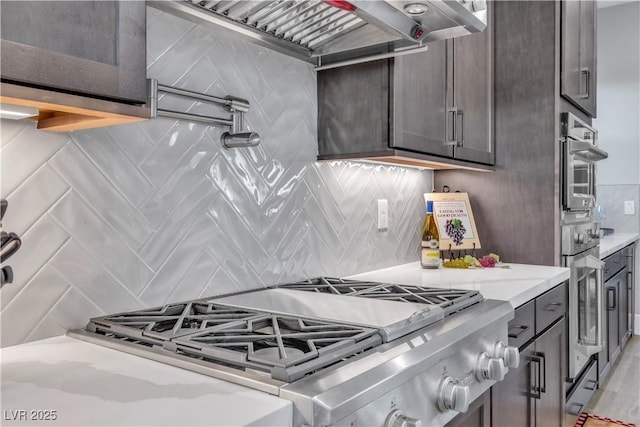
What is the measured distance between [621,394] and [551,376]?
1.53m

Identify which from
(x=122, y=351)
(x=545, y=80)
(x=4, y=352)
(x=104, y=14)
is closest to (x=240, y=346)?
(x=122, y=351)

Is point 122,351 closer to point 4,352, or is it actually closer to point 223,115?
point 4,352

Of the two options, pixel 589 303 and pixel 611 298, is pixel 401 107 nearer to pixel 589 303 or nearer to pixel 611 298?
pixel 589 303

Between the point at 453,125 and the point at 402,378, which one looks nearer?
the point at 402,378

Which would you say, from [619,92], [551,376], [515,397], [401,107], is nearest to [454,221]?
[551,376]

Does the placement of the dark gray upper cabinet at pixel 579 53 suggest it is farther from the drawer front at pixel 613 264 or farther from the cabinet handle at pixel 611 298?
the cabinet handle at pixel 611 298

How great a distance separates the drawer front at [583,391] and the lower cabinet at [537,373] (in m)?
0.36

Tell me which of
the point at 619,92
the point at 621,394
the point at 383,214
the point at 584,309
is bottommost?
the point at 621,394

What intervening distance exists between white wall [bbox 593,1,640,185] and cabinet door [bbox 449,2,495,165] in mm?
2784

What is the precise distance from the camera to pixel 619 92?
15.1 feet

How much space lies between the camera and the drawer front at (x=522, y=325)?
1562 mm

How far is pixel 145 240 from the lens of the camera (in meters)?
1.27

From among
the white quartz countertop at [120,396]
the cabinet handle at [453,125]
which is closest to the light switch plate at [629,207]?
the cabinet handle at [453,125]

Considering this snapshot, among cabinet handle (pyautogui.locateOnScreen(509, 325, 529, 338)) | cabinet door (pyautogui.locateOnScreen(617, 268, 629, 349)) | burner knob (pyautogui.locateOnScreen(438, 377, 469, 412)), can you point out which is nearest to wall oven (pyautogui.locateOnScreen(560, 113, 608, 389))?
cabinet handle (pyautogui.locateOnScreen(509, 325, 529, 338))
